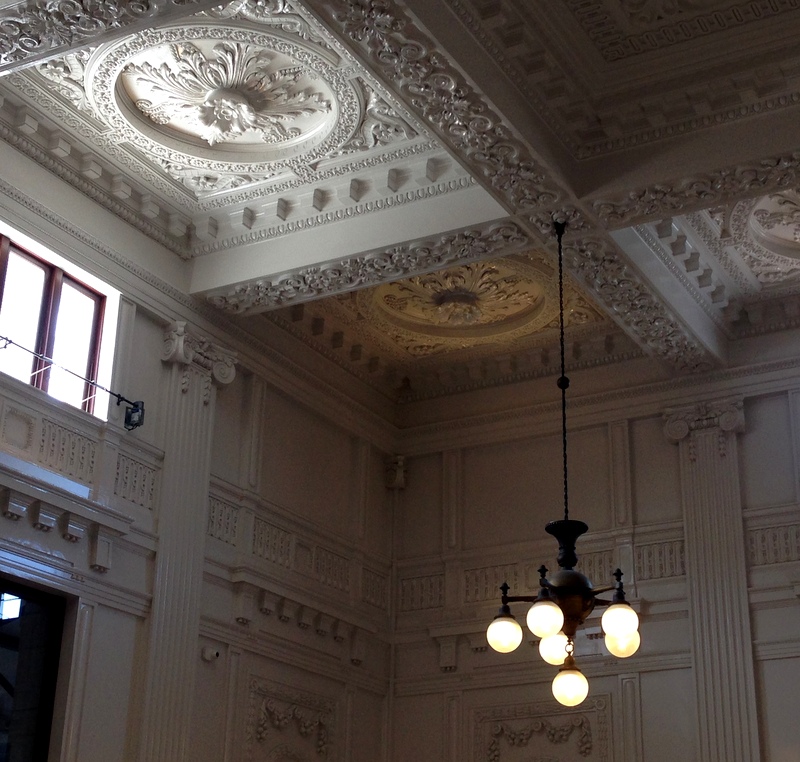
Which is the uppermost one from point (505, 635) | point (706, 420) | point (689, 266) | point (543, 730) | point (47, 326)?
point (689, 266)

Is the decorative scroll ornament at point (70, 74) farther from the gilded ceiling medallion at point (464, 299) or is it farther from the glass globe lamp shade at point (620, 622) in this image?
the glass globe lamp shade at point (620, 622)

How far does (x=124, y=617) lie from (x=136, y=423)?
1.46 meters

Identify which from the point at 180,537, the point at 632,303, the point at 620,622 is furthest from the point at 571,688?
the point at 632,303

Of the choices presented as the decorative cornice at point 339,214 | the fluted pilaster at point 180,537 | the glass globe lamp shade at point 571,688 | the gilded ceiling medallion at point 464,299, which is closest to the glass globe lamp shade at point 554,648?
the glass globe lamp shade at point 571,688

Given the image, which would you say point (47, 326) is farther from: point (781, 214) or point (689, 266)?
point (781, 214)

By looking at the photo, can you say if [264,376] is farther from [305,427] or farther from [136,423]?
[136,423]

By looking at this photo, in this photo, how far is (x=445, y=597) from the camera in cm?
1250

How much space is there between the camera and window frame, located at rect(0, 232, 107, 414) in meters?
9.31

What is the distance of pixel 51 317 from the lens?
959cm

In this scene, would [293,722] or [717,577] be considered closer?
[293,722]

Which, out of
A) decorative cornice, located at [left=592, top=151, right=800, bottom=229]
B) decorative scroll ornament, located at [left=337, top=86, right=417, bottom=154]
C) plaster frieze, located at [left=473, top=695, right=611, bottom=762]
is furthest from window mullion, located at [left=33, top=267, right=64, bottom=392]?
plaster frieze, located at [left=473, top=695, right=611, bottom=762]

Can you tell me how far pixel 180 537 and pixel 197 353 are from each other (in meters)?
1.58

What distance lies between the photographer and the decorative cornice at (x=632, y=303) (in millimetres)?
9992

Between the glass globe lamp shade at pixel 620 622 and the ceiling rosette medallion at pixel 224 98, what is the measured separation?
4112 mm
